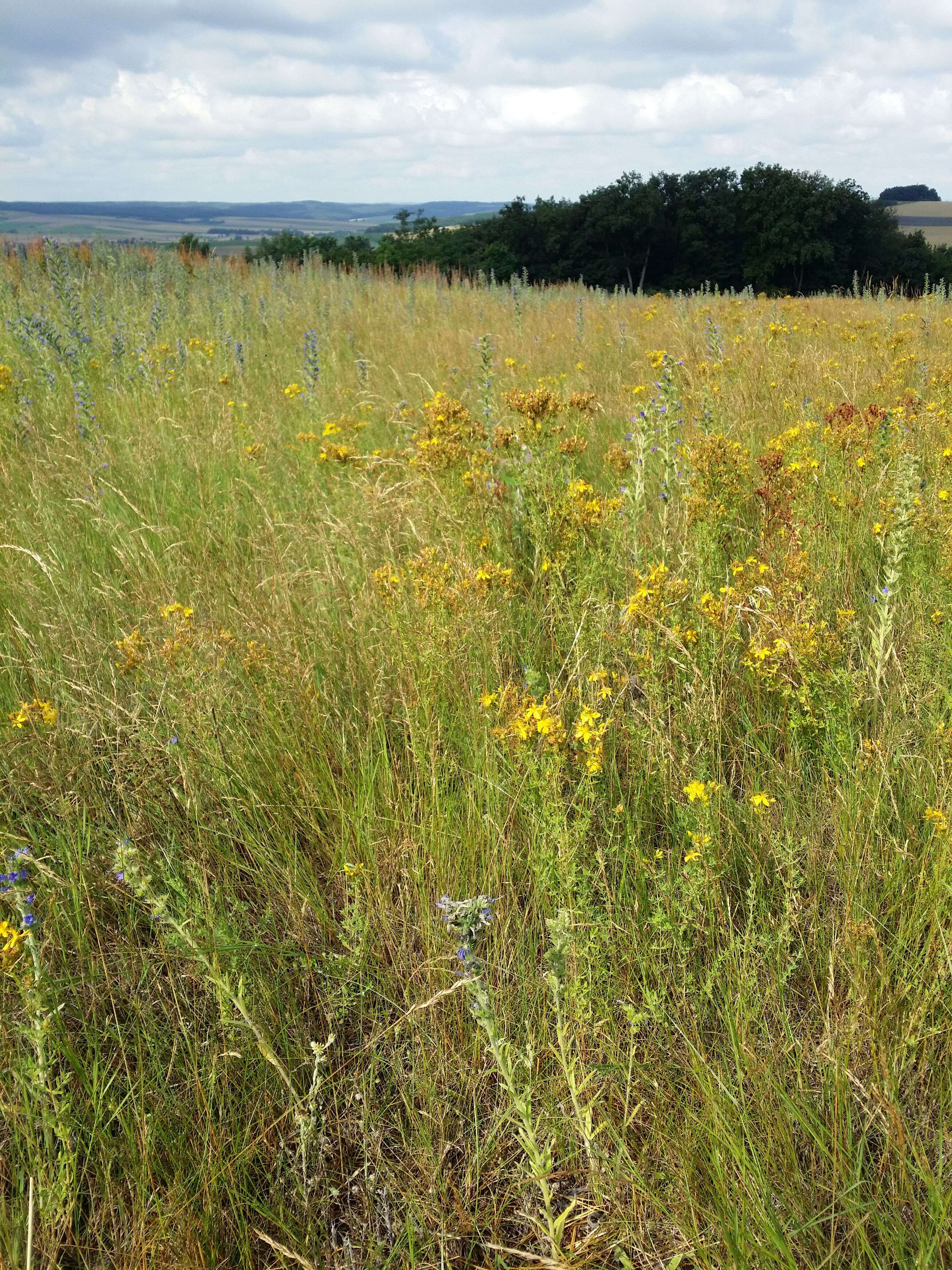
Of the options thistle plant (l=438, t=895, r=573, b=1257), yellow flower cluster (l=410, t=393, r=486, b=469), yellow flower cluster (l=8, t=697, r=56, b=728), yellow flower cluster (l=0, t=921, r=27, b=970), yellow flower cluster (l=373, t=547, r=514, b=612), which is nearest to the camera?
thistle plant (l=438, t=895, r=573, b=1257)

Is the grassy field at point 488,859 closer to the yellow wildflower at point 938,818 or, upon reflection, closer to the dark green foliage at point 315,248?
the yellow wildflower at point 938,818

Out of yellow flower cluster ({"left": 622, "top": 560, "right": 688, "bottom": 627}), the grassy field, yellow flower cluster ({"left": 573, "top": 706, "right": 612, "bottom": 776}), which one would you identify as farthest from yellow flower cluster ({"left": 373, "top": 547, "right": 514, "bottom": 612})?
yellow flower cluster ({"left": 573, "top": 706, "right": 612, "bottom": 776})

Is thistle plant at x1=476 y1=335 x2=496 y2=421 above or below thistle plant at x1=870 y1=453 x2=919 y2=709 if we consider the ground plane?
above

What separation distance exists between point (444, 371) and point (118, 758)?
16.5 feet

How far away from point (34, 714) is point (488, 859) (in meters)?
1.17

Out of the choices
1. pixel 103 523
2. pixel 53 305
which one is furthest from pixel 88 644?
pixel 53 305

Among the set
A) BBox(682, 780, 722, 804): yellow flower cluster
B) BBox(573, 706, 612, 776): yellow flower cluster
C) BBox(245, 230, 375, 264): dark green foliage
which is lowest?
BBox(682, 780, 722, 804): yellow flower cluster

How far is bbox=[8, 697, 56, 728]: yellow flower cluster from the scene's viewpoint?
1.91m

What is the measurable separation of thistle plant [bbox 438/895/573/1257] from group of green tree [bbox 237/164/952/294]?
29.0 metres

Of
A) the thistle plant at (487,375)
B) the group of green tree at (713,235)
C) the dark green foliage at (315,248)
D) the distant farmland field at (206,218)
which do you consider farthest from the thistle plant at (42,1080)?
the distant farmland field at (206,218)

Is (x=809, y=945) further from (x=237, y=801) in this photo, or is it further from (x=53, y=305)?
(x=53, y=305)

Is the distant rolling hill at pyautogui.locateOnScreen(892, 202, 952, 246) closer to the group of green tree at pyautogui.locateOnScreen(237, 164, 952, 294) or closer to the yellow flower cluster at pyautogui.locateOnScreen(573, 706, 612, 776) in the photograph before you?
the group of green tree at pyautogui.locateOnScreen(237, 164, 952, 294)

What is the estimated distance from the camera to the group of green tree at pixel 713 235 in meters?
29.0

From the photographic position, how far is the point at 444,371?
6.46m
